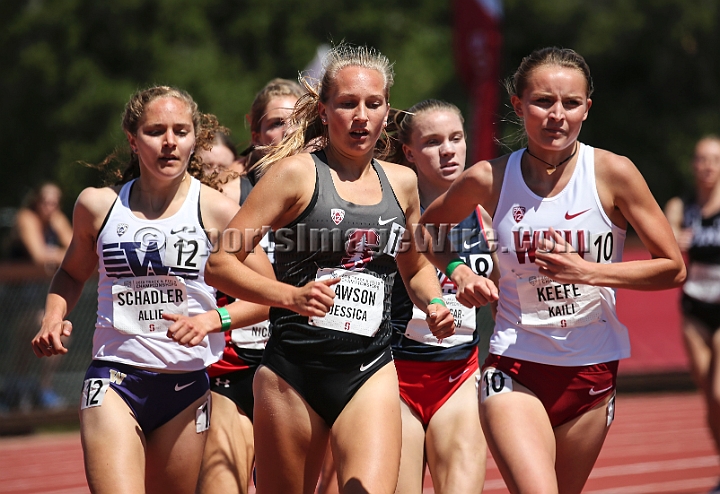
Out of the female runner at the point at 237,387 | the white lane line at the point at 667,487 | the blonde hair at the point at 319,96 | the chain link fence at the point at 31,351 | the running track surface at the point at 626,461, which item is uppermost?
the blonde hair at the point at 319,96

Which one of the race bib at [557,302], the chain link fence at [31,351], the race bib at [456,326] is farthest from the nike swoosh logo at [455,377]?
the chain link fence at [31,351]

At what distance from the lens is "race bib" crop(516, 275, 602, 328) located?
407cm

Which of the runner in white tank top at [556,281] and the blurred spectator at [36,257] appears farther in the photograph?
the blurred spectator at [36,257]

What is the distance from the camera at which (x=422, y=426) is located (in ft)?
16.2

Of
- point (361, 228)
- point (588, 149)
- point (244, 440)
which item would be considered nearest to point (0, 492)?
point (244, 440)

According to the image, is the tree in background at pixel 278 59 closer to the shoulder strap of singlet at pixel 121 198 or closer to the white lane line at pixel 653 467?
the white lane line at pixel 653 467

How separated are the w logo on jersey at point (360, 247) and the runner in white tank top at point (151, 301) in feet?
1.81

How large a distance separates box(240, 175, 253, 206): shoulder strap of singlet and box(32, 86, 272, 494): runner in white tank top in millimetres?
654

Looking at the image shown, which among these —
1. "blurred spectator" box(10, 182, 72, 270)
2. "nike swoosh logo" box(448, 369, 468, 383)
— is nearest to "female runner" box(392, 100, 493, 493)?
"nike swoosh logo" box(448, 369, 468, 383)

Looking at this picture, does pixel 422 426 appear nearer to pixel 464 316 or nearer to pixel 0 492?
pixel 464 316

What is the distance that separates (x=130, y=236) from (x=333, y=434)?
1257 millimetres

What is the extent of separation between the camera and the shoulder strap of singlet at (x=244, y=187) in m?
5.25

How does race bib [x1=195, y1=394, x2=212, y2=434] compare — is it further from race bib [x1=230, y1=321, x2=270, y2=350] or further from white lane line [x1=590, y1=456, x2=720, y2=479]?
white lane line [x1=590, y1=456, x2=720, y2=479]

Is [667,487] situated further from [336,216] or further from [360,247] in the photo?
[336,216]
